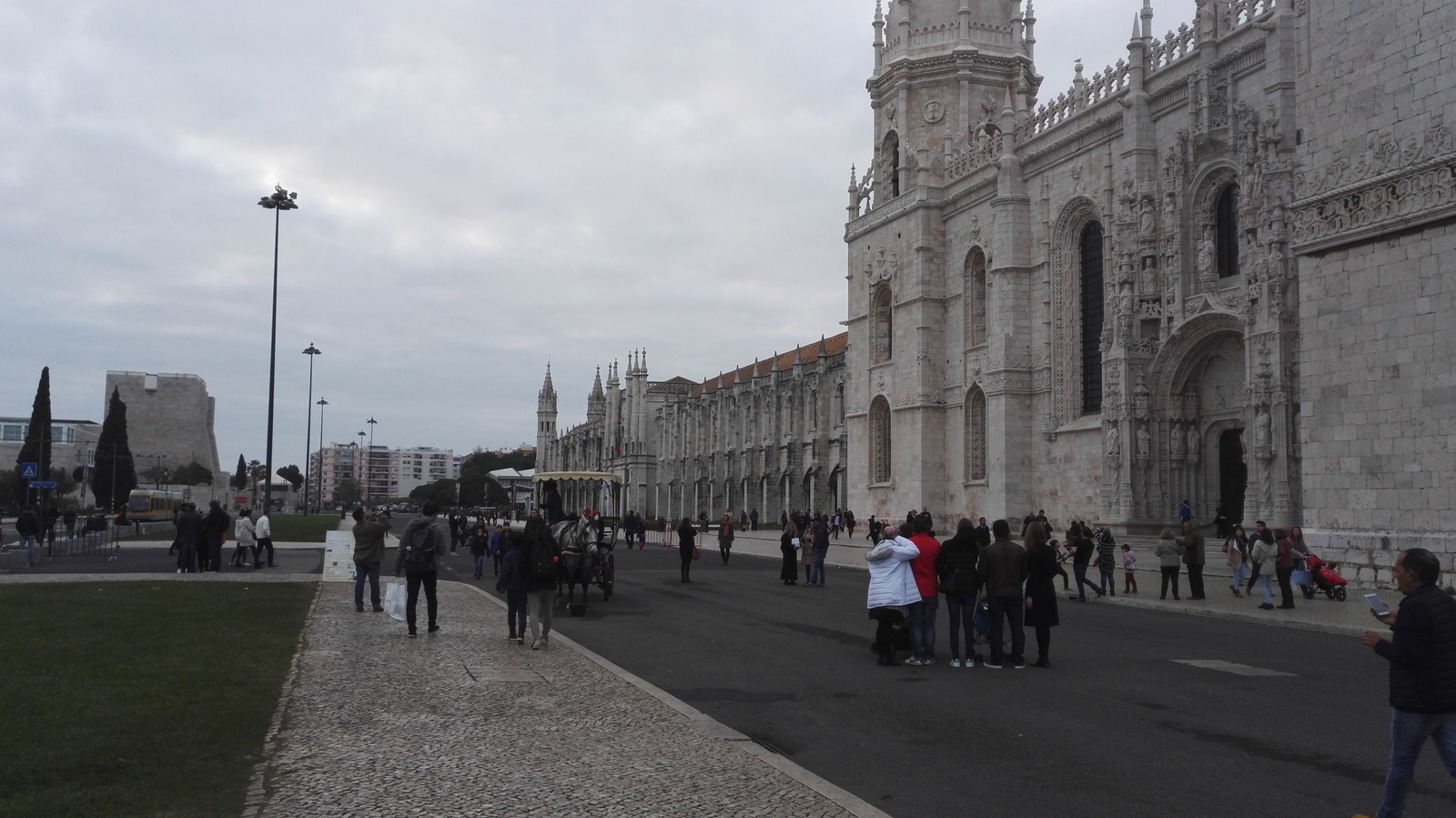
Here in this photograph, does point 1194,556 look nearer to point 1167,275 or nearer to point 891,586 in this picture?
point 891,586

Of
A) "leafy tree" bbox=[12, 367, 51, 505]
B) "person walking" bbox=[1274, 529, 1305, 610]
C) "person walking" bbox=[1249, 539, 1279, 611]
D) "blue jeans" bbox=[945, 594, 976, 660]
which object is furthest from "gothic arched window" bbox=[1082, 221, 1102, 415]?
"leafy tree" bbox=[12, 367, 51, 505]

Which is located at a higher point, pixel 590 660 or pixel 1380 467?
pixel 1380 467

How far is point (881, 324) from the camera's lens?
47.0m

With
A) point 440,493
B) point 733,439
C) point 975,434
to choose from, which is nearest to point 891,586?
point 975,434

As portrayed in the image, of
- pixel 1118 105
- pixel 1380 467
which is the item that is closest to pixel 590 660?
pixel 1380 467

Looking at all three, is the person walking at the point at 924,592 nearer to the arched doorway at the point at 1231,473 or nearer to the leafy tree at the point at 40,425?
the arched doorway at the point at 1231,473

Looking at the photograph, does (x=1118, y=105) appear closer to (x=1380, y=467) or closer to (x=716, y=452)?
(x=1380, y=467)

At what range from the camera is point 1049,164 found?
36.6 m

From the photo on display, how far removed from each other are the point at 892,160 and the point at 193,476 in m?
93.9

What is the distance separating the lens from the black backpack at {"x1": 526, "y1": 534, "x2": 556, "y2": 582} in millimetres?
12844

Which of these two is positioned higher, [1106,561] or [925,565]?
[925,565]

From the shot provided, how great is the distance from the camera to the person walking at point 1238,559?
20125 millimetres

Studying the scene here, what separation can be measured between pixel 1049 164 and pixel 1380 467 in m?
19.7

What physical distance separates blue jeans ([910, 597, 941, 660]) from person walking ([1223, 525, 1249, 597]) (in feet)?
34.9
